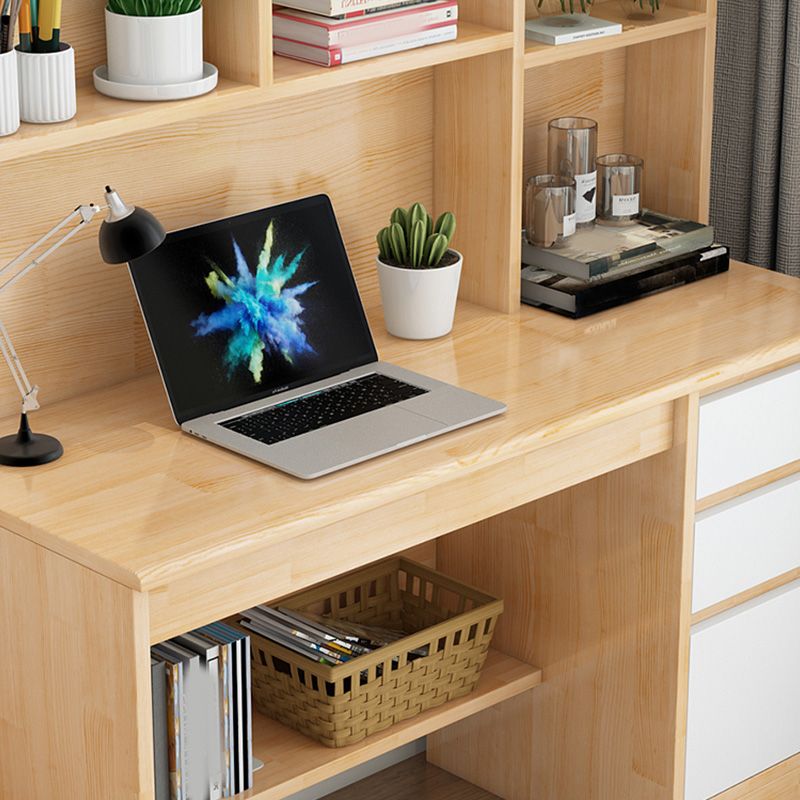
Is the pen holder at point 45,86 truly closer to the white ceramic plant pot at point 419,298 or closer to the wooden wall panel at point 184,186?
the wooden wall panel at point 184,186

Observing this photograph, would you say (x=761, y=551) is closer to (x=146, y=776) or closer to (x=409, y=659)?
(x=409, y=659)

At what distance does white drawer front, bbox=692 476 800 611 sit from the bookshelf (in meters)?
0.18

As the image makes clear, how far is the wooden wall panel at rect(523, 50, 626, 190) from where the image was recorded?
8.86ft

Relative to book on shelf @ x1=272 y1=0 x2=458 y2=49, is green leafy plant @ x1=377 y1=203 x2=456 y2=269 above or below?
below

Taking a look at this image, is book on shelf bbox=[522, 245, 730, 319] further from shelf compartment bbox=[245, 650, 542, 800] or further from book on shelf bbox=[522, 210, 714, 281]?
shelf compartment bbox=[245, 650, 542, 800]

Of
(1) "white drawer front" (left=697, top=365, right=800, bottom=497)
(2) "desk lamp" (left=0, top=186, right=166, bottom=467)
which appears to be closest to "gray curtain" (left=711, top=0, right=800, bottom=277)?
(1) "white drawer front" (left=697, top=365, right=800, bottom=497)

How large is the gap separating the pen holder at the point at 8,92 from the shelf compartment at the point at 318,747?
92 cm

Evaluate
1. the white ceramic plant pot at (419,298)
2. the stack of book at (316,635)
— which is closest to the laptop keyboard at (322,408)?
the white ceramic plant pot at (419,298)

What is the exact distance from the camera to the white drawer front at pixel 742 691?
246cm

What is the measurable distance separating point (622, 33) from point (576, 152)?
0.67 feet

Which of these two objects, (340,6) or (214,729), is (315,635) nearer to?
(214,729)

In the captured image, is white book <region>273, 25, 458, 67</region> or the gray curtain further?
the gray curtain

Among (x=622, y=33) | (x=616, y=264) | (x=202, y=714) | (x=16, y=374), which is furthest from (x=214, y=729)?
(x=622, y=33)

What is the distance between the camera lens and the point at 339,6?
7.03 ft
